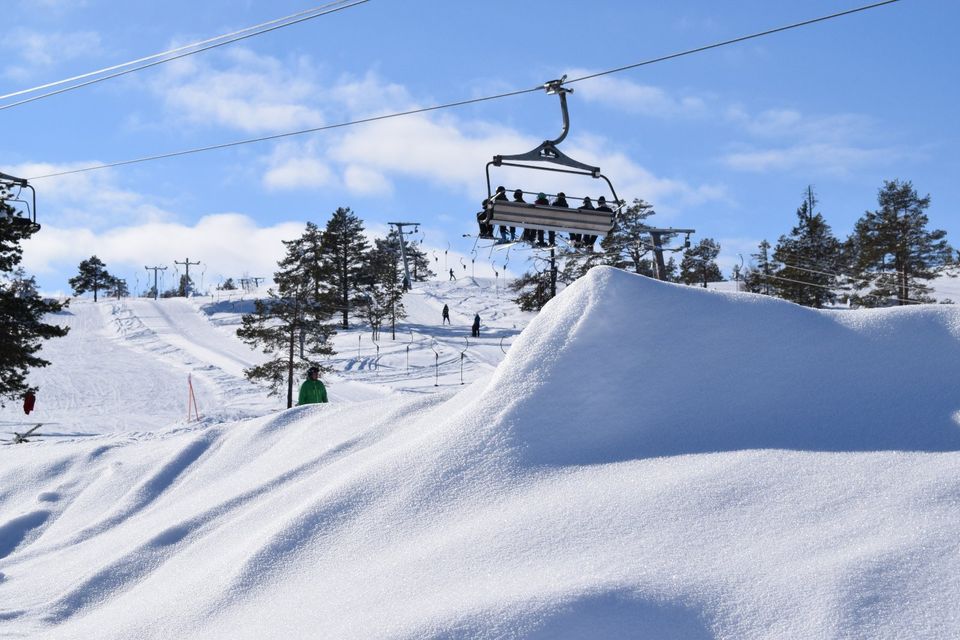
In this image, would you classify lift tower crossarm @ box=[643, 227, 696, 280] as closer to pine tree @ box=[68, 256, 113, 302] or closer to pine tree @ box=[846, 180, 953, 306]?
pine tree @ box=[846, 180, 953, 306]

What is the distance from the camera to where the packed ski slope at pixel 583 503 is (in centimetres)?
391

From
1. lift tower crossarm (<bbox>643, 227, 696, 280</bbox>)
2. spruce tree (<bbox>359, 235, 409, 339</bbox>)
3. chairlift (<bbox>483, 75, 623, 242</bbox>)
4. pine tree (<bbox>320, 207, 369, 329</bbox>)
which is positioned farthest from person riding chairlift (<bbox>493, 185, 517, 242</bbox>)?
pine tree (<bbox>320, 207, 369, 329</bbox>)

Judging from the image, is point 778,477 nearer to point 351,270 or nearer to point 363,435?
point 363,435

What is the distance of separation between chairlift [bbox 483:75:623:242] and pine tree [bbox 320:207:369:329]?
50.4 meters

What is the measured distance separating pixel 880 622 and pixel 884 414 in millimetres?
2072

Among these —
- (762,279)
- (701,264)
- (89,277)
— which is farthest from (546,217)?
(89,277)

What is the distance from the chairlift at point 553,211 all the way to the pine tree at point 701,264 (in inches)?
2012

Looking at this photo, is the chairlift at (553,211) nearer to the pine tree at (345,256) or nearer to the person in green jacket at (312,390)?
the person in green jacket at (312,390)

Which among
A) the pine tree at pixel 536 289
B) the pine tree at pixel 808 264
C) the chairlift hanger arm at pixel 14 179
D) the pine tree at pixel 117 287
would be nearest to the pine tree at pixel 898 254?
the pine tree at pixel 808 264

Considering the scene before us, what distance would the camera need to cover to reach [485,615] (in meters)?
3.93

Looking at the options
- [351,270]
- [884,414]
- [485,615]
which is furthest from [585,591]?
[351,270]

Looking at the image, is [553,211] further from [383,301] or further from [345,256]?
[345,256]

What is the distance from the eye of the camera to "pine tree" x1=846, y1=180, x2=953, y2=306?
4188cm

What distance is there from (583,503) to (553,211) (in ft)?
17.5
